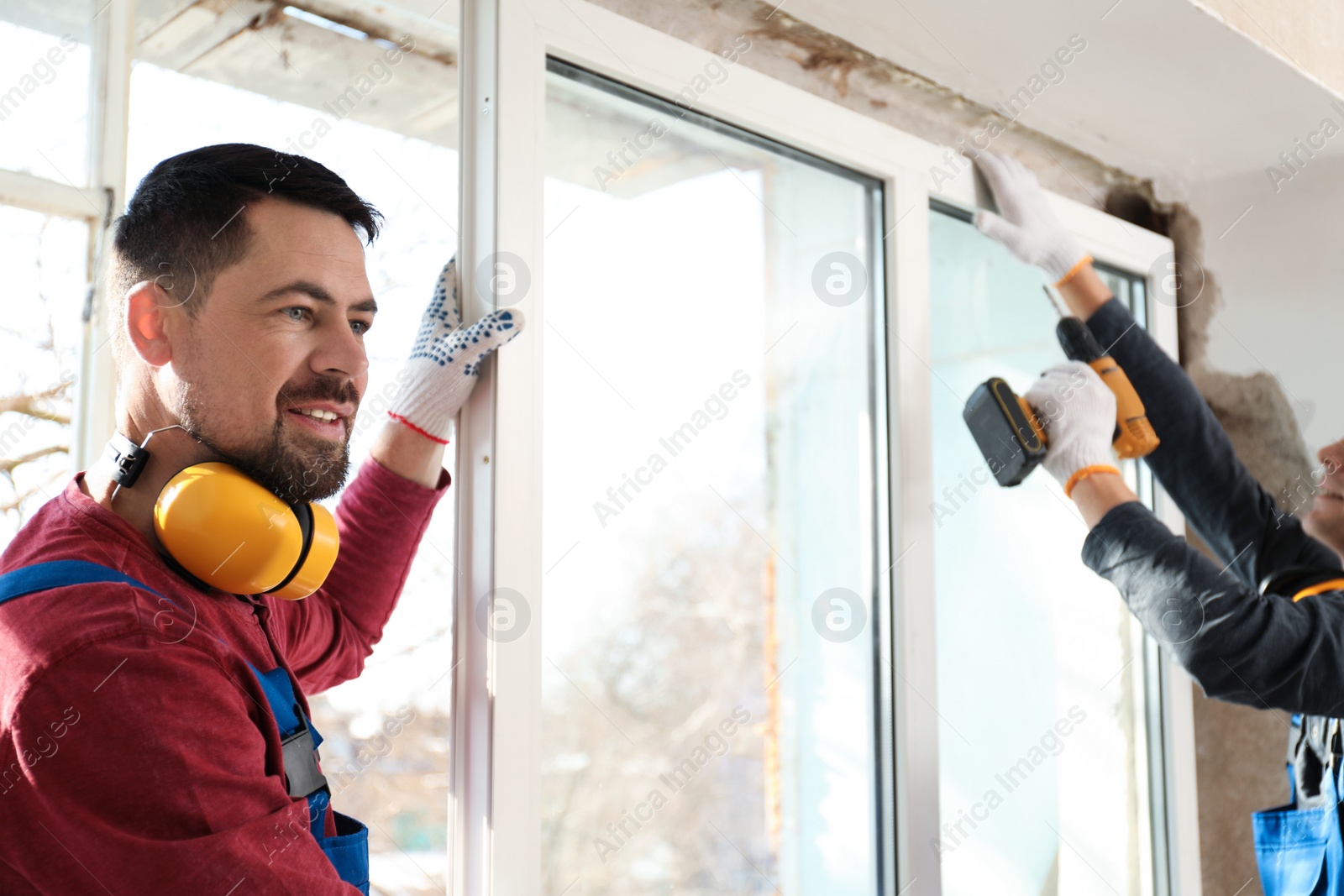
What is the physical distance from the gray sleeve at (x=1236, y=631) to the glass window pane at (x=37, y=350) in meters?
1.62

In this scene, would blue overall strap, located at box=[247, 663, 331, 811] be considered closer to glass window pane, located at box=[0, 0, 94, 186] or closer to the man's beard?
the man's beard

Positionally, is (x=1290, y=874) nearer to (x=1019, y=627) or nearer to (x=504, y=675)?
(x=1019, y=627)

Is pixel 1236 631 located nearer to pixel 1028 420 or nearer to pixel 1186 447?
pixel 1028 420

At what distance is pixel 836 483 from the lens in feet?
5.09

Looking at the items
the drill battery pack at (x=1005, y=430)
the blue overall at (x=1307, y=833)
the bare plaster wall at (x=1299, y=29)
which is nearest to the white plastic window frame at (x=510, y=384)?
the drill battery pack at (x=1005, y=430)

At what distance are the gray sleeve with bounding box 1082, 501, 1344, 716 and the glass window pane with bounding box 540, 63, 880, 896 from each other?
42 centimetres

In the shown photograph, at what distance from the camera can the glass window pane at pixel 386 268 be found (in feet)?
4.57

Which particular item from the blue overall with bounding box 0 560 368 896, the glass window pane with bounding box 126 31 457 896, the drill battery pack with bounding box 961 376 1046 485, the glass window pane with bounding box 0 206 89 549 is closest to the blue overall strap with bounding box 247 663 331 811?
the blue overall with bounding box 0 560 368 896

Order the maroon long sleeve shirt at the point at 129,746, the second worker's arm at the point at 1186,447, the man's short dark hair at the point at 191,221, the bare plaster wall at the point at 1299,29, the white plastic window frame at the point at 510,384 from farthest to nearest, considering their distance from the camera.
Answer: the second worker's arm at the point at 1186,447, the bare plaster wall at the point at 1299,29, the white plastic window frame at the point at 510,384, the man's short dark hair at the point at 191,221, the maroon long sleeve shirt at the point at 129,746

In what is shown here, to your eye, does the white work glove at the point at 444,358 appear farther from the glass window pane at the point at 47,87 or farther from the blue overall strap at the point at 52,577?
the glass window pane at the point at 47,87

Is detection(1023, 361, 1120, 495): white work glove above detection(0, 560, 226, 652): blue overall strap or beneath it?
above

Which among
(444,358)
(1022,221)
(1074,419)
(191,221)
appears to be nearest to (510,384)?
(444,358)

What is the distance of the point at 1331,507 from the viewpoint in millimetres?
1655

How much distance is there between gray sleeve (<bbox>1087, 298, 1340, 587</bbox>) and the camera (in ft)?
5.87
